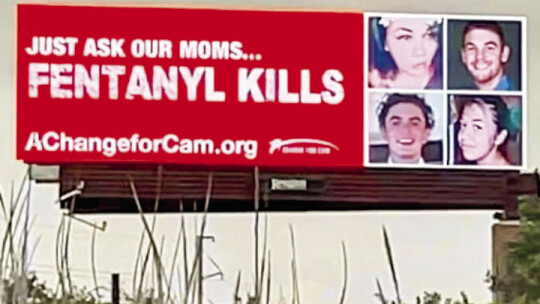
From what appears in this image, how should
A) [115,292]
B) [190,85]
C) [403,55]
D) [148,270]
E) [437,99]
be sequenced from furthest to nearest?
[190,85]
[403,55]
[437,99]
[115,292]
[148,270]

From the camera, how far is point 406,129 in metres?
24.5

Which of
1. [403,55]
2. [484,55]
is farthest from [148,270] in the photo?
[484,55]

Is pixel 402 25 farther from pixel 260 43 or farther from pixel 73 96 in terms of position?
pixel 73 96

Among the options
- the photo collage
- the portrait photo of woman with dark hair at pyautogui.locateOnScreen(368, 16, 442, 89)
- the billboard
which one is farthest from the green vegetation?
the portrait photo of woman with dark hair at pyautogui.locateOnScreen(368, 16, 442, 89)

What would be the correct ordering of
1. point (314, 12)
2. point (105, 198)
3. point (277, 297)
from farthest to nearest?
point (314, 12) → point (105, 198) → point (277, 297)

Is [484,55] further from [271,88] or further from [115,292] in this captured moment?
[115,292]

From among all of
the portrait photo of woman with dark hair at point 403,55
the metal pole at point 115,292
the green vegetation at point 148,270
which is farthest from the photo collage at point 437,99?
the green vegetation at point 148,270

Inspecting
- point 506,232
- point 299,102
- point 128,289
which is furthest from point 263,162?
point 128,289

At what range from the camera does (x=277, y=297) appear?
2531 millimetres

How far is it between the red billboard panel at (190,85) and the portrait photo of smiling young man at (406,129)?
359mm

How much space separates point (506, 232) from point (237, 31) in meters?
7.06

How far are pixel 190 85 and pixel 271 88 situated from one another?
5.15 feet

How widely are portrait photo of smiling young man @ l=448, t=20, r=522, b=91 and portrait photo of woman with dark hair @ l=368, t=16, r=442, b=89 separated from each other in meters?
0.33

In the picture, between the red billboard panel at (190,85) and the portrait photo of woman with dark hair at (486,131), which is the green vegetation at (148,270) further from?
the portrait photo of woman with dark hair at (486,131)
